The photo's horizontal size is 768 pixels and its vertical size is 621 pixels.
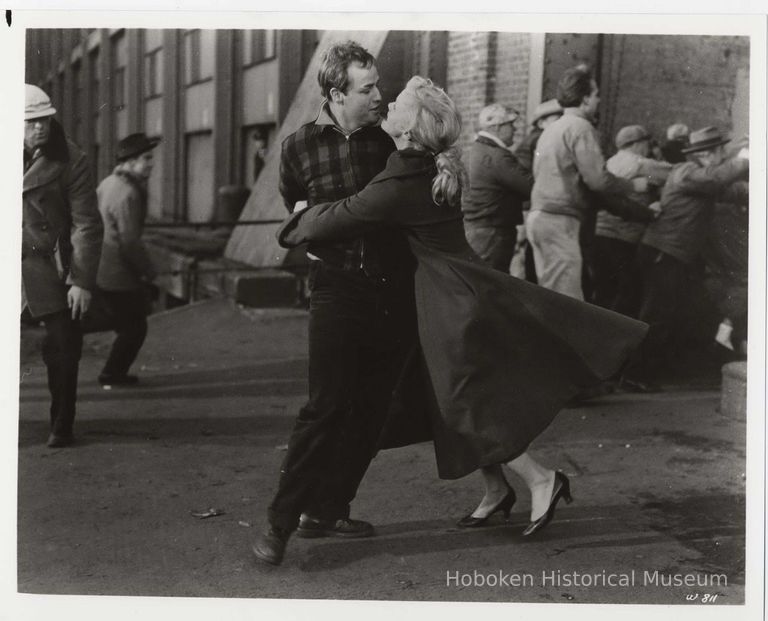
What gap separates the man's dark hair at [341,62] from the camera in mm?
3947

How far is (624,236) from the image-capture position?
285 inches

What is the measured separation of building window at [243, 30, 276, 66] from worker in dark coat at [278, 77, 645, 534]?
29.6 feet

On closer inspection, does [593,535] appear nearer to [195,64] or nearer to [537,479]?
[537,479]

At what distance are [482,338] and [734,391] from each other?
2.76m

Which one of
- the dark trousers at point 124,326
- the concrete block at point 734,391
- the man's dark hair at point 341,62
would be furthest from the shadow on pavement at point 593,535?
the dark trousers at point 124,326

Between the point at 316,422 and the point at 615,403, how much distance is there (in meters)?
3.09

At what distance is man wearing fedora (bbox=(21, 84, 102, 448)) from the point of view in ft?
17.4

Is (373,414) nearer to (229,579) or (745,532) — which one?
(229,579)

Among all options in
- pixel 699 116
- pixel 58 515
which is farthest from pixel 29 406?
pixel 699 116

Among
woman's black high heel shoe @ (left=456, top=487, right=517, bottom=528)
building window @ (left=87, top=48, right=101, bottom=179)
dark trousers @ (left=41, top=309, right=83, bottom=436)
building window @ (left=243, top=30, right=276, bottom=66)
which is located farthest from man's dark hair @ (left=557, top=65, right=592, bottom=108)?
building window @ (left=87, top=48, right=101, bottom=179)

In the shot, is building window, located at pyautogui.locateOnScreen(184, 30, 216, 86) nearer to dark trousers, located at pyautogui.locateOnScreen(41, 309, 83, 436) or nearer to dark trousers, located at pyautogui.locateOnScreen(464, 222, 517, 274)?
dark trousers, located at pyautogui.locateOnScreen(464, 222, 517, 274)

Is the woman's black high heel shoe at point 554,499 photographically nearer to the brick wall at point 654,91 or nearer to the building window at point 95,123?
the brick wall at point 654,91

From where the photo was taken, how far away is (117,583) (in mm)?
4059

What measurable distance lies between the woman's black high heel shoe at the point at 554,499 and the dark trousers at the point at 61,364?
264 centimetres
